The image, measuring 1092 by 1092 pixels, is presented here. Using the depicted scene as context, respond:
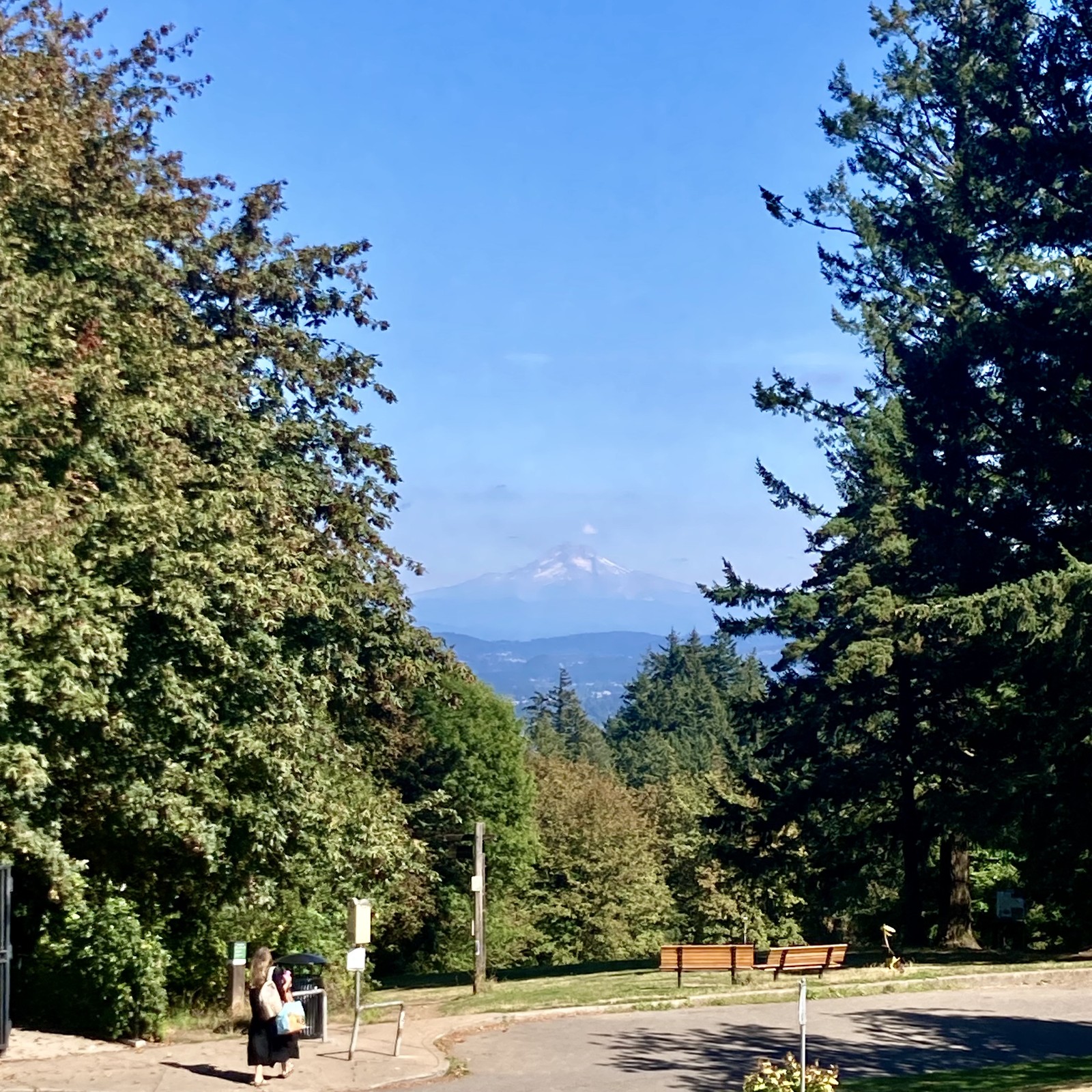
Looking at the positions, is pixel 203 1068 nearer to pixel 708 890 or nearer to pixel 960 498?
pixel 960 498

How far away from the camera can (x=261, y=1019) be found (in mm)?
14578

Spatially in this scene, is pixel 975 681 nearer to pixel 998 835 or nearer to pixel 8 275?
pixel 998 835

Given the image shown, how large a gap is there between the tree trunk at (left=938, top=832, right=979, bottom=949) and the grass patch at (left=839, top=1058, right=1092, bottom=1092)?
16714mm

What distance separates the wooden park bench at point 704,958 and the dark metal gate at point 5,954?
1163 cm

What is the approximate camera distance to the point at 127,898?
19969 mm

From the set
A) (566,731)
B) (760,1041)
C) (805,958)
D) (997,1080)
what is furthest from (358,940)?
(566,731)

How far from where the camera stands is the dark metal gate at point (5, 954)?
1533cm

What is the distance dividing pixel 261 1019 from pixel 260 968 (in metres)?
0.55

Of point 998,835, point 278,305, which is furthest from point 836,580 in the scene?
point 278,305

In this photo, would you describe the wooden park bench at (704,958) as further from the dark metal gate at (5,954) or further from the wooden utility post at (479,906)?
the dark metal gate at (5,954)

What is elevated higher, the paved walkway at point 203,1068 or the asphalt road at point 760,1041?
the paved walkway at point 203,1068

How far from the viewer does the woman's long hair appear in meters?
14.5

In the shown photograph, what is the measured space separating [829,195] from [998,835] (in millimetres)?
14391

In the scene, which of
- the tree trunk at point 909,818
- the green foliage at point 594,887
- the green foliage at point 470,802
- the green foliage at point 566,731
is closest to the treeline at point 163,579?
the tree trunk at point 909,818
